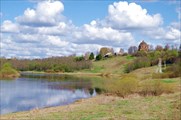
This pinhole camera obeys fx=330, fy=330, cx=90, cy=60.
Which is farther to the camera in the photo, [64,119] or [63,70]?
[63,70]

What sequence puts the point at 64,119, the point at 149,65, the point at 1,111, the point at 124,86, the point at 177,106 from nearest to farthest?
the point at 64,119
the point at 177,106
the point at 1,111
the point at 124,86
the point at 149,65

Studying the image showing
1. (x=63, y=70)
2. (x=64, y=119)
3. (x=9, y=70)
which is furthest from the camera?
(x=63, y=70)

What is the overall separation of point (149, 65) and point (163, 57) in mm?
10454

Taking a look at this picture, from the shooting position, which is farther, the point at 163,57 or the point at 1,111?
the point at 163,57

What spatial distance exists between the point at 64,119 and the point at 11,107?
64.0 ft

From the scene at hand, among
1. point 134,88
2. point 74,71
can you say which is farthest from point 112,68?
point 134,88

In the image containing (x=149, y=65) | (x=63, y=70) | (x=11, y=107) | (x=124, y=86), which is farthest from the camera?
(x=63, y=70)

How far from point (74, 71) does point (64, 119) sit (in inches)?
6766

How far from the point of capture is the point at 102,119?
18.0m

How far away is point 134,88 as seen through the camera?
41531 millimetres

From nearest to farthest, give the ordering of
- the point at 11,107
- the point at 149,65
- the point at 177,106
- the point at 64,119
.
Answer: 1. the point at 64,119
2. the point at 177,106
3. the point at 11,107
4. the point at 149,65

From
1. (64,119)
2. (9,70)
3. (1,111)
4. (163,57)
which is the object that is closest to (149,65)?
(163,57)

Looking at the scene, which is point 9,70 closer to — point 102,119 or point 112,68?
point 112,68

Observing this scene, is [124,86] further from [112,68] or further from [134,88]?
[112,68]
